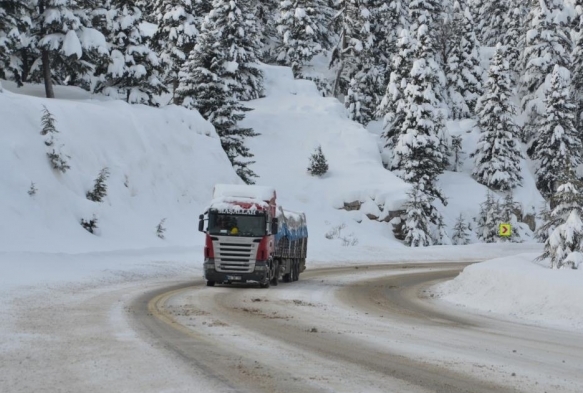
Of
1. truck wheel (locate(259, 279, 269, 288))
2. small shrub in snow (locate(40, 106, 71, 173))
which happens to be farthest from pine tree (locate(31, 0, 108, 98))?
truck wheel (locate(259, 279, 269, 288))

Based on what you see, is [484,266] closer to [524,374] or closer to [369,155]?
[524,374]

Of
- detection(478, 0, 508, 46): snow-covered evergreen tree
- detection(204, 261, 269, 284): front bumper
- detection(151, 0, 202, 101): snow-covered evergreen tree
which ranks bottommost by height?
detection(204, 261, 269, 284): front bumper

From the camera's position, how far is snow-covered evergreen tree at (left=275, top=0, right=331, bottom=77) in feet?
232

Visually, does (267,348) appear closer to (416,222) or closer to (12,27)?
(12,27)

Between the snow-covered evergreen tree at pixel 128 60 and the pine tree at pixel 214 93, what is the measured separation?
3.78 m

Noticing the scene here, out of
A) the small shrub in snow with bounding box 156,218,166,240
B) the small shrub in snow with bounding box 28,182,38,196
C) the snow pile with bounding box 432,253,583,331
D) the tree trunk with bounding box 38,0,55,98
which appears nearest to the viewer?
the snow pile with bounding box 432,253,583,331

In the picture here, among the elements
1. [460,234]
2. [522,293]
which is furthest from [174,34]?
[522,293]

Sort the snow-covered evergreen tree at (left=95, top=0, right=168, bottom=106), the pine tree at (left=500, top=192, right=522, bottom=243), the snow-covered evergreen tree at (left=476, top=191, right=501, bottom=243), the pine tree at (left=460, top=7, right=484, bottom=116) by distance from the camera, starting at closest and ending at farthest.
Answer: the snow-covered evergreen tree at (left=95, top=0, right=168, bottom=106) → the snow-covered evergreen tree at (left=476, top=191, right=501, bottom=243) → the pine tree at (left=500, top=192, right=522, bottom=243) → the pine tree at (left=460, top=7, right=484, bottom=116)

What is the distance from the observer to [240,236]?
2209 centimetres

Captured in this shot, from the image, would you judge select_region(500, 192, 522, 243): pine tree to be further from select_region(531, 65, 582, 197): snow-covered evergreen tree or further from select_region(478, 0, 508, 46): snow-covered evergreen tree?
select_region(478, 0, 508, 46): snow-covered evergreen tree

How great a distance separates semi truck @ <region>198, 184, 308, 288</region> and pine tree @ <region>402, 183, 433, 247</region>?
27.1 metres

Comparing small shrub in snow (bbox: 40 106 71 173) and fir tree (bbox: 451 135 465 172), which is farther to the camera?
fir tree (bbox: 451 135 465 172)

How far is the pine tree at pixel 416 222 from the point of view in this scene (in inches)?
1930

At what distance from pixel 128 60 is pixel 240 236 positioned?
22839 millimetres
